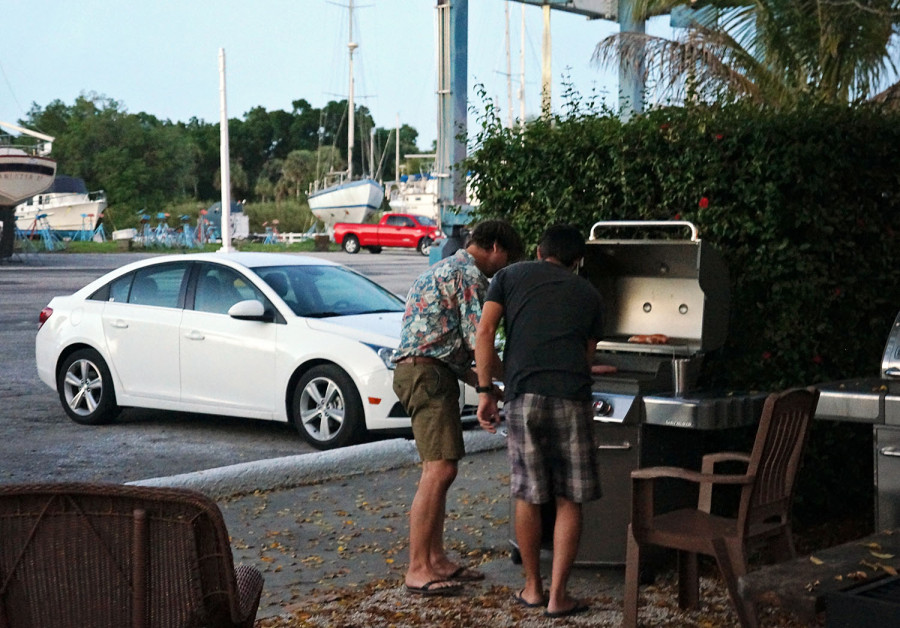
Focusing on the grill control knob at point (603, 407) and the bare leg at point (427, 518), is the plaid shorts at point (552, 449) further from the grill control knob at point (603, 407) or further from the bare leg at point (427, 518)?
the bare leg at point (427, 518)

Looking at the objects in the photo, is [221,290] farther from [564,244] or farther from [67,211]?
[67,211]

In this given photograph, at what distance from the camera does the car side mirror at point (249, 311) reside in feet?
32.0

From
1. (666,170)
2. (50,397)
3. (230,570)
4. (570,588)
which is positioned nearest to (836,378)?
(666,170)

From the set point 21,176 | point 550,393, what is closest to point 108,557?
point 550,393

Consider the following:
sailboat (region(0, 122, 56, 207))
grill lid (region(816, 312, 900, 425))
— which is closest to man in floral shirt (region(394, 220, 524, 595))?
grill lid (region(816, 312, 900, 425))

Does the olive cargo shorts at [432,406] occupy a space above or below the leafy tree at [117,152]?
below

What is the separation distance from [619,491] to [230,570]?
285 cm

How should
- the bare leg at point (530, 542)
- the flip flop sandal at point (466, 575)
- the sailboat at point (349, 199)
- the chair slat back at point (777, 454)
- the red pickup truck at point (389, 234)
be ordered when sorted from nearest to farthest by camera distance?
the chair slat back at point (777, 454) < the bare leg at point (530, 542) < the flip flop sandal at point (466, 575) < the red pickup truck at point (389, 234) < the sailboat at point (349, 199)

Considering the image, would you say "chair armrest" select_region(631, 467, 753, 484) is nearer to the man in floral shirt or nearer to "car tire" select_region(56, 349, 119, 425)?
the man in floral shirt

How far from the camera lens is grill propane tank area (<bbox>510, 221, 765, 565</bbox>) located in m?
5.62

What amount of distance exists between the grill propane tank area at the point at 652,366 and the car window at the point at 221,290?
438 cm

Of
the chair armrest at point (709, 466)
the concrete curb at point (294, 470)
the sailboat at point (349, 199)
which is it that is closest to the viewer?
the chair armrest at point (709, 466)

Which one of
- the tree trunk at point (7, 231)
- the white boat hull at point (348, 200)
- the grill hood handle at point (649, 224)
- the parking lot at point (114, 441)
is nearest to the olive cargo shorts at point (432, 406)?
the grill hood handle at point (649, 224)

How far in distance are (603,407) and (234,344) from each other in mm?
4964
